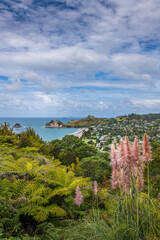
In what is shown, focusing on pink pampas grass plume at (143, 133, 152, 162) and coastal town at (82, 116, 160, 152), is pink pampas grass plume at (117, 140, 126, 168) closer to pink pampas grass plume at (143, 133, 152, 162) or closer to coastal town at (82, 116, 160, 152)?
pink pampas grass plume at (143, 133, 152, 162)

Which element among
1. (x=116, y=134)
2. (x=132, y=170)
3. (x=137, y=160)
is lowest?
(x=116, y=134)

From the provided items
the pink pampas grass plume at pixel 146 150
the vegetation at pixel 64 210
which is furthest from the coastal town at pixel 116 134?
the vegetation at pixel 64 210

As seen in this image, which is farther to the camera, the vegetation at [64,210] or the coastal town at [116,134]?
the coastal town at [116,134]

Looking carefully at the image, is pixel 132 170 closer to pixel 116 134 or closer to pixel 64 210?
pixel 64 210

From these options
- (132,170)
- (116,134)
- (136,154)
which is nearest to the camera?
(136,154)

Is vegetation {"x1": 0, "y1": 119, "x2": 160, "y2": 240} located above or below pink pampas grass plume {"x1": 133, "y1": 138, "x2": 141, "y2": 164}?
below

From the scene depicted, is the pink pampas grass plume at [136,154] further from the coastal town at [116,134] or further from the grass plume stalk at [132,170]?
the coastal town at [116,134]

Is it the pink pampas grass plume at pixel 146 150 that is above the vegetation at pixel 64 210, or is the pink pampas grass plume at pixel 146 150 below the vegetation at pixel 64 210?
above

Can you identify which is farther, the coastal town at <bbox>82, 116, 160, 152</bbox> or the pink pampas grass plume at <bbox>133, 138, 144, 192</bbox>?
the coastal town at <bbox>82, 116, 160, 152</bbox>

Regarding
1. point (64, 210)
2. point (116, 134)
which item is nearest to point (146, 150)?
point (64, 210)

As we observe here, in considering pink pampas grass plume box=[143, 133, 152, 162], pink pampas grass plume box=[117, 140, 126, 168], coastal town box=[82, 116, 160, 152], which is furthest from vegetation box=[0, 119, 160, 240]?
coastal town box=[82, 116, 160, 152]

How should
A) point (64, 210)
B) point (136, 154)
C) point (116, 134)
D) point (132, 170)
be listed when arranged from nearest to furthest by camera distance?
point (136, 154)
point (132, 170)
point (64, 210)
point (116, 134)

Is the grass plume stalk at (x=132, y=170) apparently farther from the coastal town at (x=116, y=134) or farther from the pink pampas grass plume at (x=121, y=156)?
the coastal town at (x=116, y=134)

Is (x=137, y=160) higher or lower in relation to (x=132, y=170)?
higher
